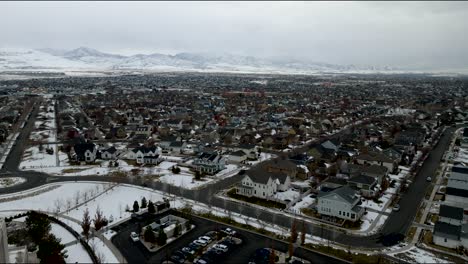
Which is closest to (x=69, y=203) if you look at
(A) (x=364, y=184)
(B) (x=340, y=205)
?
(B) (x=340, y=205)

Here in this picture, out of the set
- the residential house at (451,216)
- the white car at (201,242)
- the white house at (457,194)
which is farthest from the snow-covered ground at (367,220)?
the white car at (201,242)

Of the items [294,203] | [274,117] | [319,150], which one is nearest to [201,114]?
[274,117]

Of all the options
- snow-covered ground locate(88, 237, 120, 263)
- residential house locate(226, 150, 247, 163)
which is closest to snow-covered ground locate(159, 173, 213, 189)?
residential house locate(226, 150, 247, 163)

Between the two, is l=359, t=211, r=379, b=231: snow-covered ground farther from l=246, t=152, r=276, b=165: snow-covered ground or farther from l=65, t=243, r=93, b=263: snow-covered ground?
l=65, t=243, r=93, b=263: snow-covered ground

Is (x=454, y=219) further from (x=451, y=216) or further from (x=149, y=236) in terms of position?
(x=149, y=236)

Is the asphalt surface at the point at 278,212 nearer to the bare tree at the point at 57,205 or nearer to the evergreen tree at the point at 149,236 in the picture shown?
the bare tree at the point at 57,205
